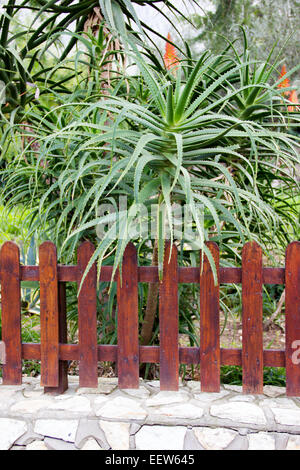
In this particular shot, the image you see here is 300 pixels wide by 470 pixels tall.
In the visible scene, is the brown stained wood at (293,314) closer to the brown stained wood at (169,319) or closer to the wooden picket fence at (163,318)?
the wooden picket fence at (163,318)

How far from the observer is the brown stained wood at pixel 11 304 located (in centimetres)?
196

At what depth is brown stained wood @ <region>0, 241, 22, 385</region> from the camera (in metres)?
1.96

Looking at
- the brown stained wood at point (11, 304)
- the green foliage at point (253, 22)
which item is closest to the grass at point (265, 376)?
the brown stained wood at point (11, 304)

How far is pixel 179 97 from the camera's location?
160 centimetres

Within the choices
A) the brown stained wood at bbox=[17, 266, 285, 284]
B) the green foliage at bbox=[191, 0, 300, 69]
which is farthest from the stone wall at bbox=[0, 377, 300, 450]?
the green foliage at bbox=[191, 0, 300, 69]

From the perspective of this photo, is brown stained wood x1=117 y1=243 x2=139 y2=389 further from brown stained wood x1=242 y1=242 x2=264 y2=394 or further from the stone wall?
brown stained wood x1=242 y1=242 x2=264 y2=394

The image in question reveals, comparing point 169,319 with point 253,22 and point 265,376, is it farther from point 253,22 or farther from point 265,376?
point 253,22

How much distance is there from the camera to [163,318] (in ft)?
6.20

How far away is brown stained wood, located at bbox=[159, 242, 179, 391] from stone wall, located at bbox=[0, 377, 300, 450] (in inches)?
5.3

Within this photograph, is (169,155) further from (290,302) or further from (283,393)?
(283,393)

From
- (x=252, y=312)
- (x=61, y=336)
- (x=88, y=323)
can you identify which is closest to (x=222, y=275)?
(x=252, y=312)

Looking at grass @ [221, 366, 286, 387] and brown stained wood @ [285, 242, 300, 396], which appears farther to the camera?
grass @ [221, 366, 286, 387]
